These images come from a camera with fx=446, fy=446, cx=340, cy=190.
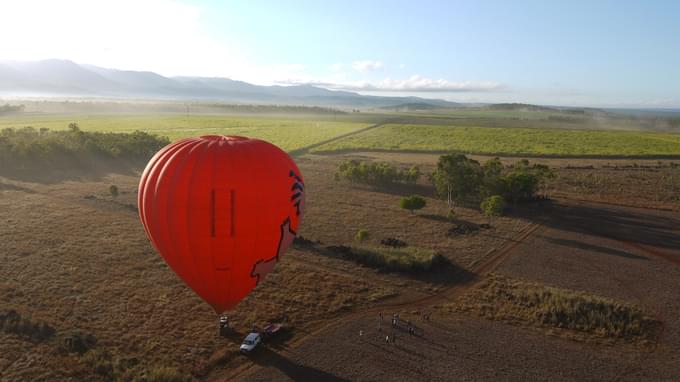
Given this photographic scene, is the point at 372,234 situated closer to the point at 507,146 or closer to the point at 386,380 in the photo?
the point at 386,380

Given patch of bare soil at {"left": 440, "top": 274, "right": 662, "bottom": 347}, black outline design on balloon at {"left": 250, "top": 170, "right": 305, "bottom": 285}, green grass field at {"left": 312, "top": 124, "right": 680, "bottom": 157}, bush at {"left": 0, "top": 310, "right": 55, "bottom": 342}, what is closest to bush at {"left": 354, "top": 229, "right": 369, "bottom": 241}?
patch of bare soil at {"left": 440, "top": 274, "right": 662, "bottom": 347}

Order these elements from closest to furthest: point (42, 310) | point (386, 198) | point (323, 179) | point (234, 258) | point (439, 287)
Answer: point (234, 258) → point (42, 310) → point (439, 287) → point (386, 198) → point (323, 179)

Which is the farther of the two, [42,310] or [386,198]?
[386,198]

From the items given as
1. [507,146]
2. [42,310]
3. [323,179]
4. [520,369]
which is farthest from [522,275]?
[507,146]

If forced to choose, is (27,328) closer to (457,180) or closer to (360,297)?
(360,297)

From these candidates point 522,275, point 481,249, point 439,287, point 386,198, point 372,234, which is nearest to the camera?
point 439,287

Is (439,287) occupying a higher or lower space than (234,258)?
lower

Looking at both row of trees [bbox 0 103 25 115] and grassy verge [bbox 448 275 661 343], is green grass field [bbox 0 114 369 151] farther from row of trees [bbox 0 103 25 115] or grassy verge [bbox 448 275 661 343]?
grassy verge [bbox 448 275 661 343]
